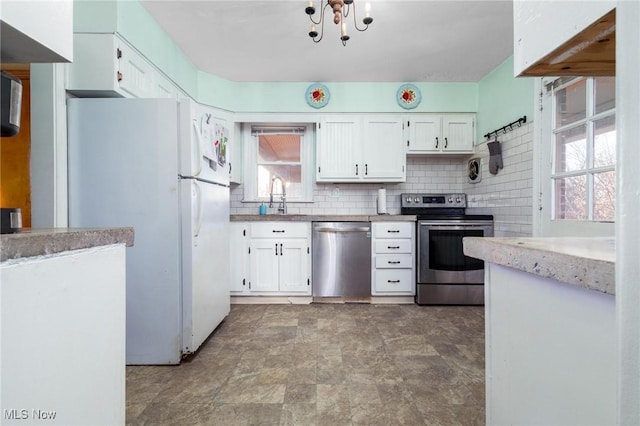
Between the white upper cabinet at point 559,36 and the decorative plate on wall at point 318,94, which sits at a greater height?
the decorative plate on wall at point 318,94

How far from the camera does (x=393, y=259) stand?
3250 millimetres

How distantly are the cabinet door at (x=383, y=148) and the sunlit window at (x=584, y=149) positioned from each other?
5.18ft

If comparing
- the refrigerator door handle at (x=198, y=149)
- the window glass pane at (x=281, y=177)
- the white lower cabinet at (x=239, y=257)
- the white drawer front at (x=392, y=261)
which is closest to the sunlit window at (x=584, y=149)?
the white drawer front at (x=392, y=261)

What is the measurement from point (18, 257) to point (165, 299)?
150cm

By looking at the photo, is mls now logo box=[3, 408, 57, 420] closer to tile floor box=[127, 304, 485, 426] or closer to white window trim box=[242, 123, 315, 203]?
tile floor box=[127, 304, 485, 426]

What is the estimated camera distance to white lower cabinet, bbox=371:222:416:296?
3.23 m

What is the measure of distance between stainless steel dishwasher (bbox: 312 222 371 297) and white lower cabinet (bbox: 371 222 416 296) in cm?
10

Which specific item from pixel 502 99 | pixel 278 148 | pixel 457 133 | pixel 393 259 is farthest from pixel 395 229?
pixel 278 148

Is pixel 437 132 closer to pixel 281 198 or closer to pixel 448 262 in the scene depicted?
pixel 448 262

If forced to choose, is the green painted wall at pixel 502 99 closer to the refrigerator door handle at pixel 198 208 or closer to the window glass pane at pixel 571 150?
the window glass pane at pixel 571 150

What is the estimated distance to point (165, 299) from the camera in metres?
1.92

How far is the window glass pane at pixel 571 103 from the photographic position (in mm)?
1841

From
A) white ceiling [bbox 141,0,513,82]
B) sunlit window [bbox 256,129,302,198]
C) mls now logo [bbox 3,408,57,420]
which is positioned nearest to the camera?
mls now logo [bbox 3,408,57,420]

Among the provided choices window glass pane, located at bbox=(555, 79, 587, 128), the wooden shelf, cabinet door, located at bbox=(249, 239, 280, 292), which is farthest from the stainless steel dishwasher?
the wooden shelf
